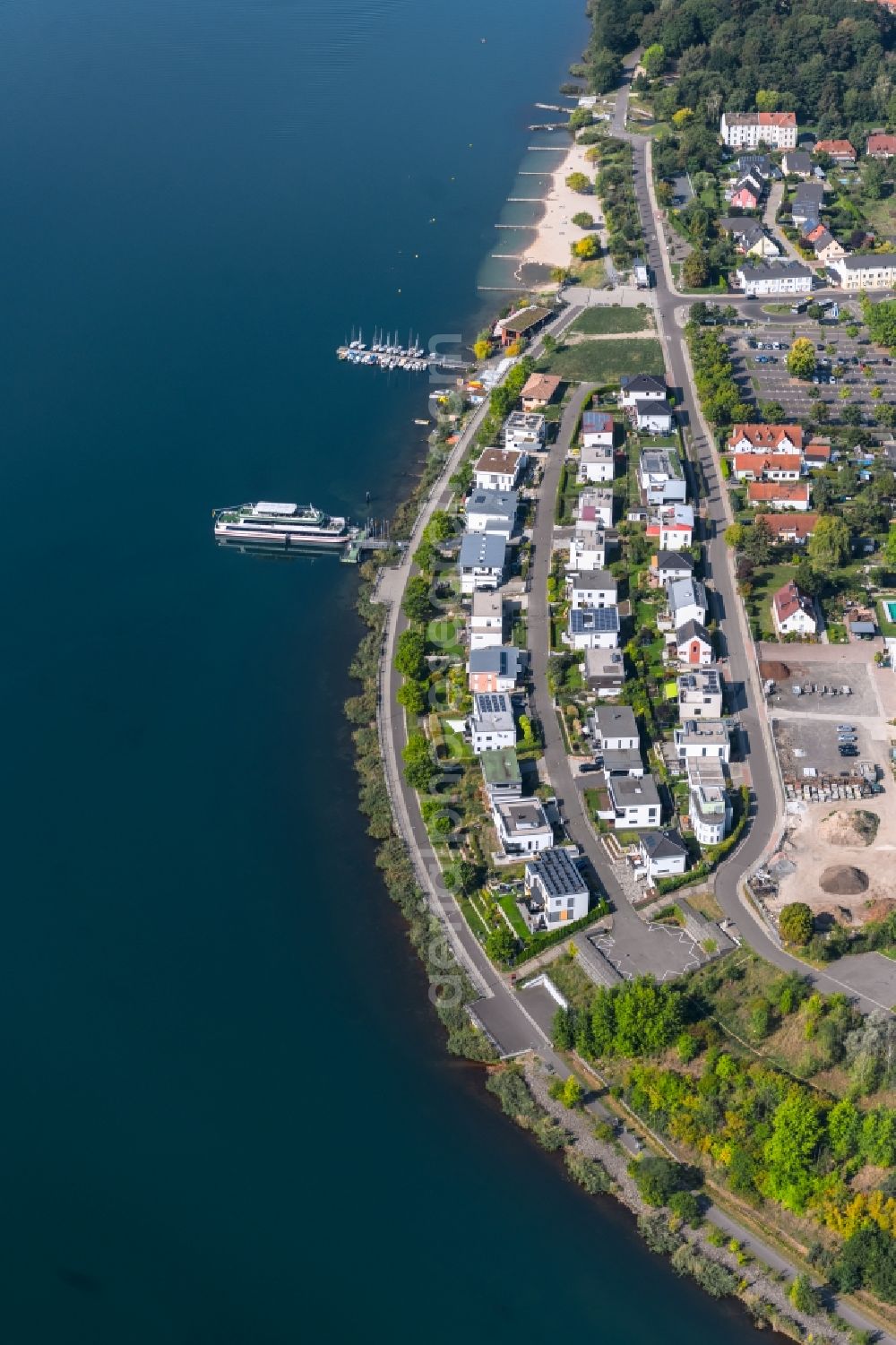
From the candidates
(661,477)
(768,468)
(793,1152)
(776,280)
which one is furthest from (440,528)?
(793,1152)

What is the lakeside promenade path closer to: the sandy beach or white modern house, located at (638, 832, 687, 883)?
white modern house, located at (638, 832, 687, 883)

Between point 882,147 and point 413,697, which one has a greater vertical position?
point 882,147

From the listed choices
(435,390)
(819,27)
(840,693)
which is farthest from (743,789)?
(819,27)

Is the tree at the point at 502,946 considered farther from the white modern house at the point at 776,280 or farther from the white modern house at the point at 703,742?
the white modern house at the point at 776,280

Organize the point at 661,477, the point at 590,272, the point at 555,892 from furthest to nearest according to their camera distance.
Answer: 1. the point at 590,272
2. the point at 661,477
3. the point at 555,892

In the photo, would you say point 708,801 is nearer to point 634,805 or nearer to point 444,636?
point 634,805

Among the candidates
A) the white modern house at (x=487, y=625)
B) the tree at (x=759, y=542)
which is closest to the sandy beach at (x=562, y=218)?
the tree at (x=759, y=542)
